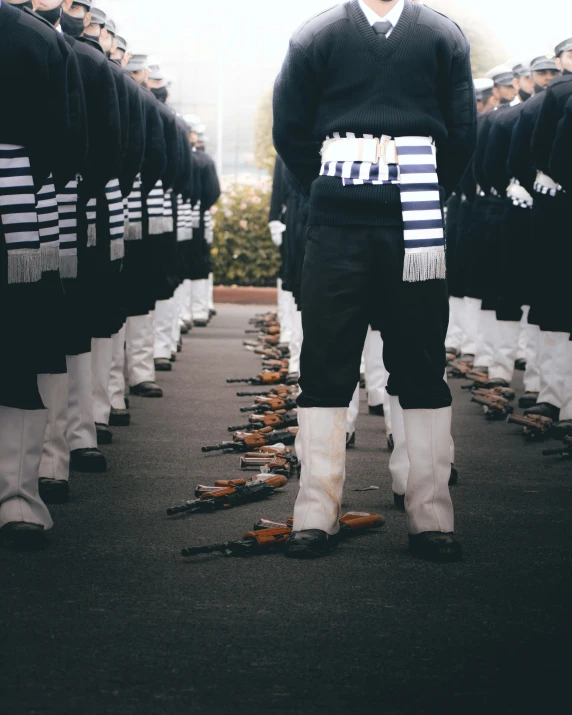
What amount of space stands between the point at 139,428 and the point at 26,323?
3451mm

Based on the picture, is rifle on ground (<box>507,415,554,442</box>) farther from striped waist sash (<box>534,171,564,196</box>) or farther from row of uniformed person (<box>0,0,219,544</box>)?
row of uniformed person (<box>0,0,219,544</box>)

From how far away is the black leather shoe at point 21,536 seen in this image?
5.01 meters

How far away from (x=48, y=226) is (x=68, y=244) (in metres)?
0.79

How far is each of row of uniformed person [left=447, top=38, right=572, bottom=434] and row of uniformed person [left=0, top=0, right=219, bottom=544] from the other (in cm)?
236

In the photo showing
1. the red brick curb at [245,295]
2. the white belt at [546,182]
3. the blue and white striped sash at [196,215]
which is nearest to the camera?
the white belt at [546,182]

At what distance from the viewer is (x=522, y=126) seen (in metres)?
9.59

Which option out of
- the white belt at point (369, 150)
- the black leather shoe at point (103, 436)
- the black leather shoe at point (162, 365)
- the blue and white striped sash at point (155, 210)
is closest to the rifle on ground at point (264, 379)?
the black leather shoe at point (162, 365)

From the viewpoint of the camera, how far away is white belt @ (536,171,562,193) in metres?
8.81

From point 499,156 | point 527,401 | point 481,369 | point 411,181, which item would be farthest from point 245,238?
point 411,181

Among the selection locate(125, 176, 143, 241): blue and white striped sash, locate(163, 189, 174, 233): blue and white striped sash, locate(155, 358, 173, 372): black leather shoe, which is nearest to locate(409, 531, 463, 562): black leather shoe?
locate(125, 176, 143, 241): blue and white striped sash

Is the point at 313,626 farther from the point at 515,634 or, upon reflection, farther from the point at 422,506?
the point at 422,506

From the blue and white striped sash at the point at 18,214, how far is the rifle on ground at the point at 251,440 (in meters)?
2.56

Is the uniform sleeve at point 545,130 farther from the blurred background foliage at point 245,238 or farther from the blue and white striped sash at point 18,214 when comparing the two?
the blurred background foliage at point 245,238

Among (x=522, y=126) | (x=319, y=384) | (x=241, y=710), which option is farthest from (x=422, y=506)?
(x=522, y=126)
